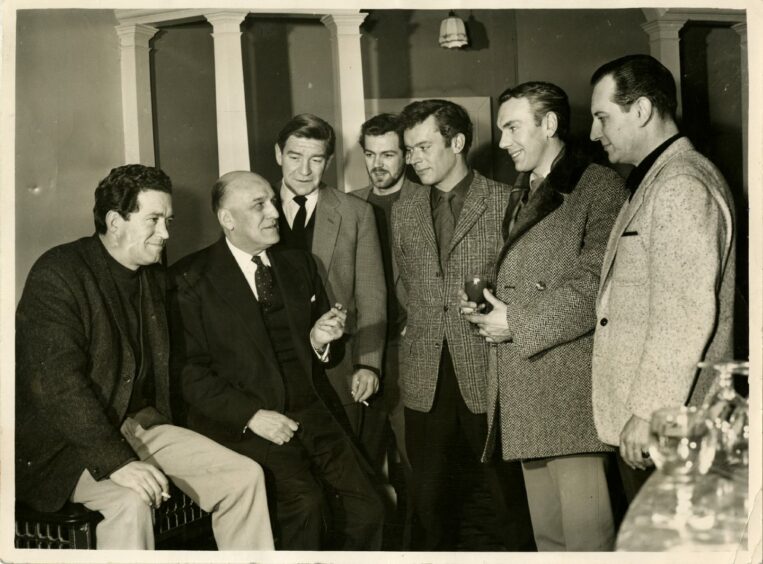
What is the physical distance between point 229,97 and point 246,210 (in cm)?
30

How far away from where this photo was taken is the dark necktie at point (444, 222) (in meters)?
2.33

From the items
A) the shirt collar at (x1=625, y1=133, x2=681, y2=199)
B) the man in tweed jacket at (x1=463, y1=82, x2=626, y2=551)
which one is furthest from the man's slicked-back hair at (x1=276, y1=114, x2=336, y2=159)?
the shirt collar at (x1=625, y1=133, x2=681, y2=199)

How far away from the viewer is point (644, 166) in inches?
85.0

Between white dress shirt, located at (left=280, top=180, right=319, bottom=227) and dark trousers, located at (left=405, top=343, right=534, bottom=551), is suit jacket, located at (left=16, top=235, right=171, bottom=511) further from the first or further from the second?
dark trousers, located at (left=405, top=343, right=534, bottom=551)

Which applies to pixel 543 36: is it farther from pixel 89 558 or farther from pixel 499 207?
pixel 89 558

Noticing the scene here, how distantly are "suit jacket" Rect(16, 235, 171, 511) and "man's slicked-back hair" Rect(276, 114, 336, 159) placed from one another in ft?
1.69

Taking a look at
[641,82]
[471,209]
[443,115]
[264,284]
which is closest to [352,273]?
[264,284]

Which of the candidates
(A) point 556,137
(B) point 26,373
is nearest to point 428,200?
(A) point 556,137

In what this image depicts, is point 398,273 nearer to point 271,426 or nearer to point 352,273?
point 352,273

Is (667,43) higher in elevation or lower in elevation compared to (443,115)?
higher

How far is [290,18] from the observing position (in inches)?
92.1

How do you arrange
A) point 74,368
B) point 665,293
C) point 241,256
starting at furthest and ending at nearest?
1. point 241,256
2. point 74,368
3. point 665,293

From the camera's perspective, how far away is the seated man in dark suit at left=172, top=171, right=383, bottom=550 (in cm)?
231

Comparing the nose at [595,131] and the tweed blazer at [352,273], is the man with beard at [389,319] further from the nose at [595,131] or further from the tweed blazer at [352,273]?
the nose at [595,131]
